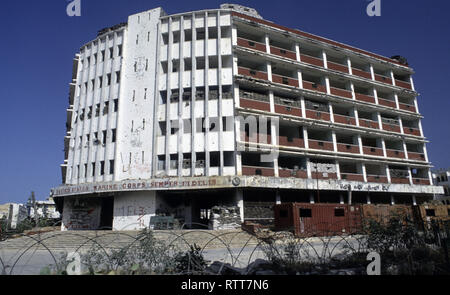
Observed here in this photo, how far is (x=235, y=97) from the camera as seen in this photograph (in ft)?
97.4

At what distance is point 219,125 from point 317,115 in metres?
11.6

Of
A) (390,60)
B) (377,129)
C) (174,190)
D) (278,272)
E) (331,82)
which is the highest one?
(390,60)

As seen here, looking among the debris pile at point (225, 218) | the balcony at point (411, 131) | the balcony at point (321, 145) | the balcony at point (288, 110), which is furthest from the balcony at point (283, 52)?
the balcony at point (411, 131)

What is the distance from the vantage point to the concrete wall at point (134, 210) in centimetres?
2847

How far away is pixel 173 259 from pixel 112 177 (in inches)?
937

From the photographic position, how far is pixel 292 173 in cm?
3023

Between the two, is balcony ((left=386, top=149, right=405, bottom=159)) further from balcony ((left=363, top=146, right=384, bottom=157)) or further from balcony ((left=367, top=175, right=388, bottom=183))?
balcony ((left=367, top=175, right=388, bottom=183))

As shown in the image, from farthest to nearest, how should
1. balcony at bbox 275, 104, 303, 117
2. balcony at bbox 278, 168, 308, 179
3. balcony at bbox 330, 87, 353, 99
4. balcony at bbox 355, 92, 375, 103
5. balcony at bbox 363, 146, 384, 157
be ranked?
1. balcony at bbox 355, 92, 375, 103
2. balcony at bbox 330, 87, 353, 99
3. balcony at bbox 363, 146, 384, 157
4. balcony at bbox 275, 104, 303, 117
5. balcony at bbox 278, 168, 308, 179

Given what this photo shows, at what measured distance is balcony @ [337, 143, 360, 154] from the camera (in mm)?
34037

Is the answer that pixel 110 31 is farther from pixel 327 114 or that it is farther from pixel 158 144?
pixel 327 114

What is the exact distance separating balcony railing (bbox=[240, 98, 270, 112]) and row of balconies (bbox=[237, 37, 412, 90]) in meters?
6.16

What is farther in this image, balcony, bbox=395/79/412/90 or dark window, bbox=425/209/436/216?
balcony, bbox=395/79/412/90

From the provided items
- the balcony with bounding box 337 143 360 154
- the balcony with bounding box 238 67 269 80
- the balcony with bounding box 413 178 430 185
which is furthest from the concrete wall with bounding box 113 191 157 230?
the balcony with bounding box 413 178 430 185
